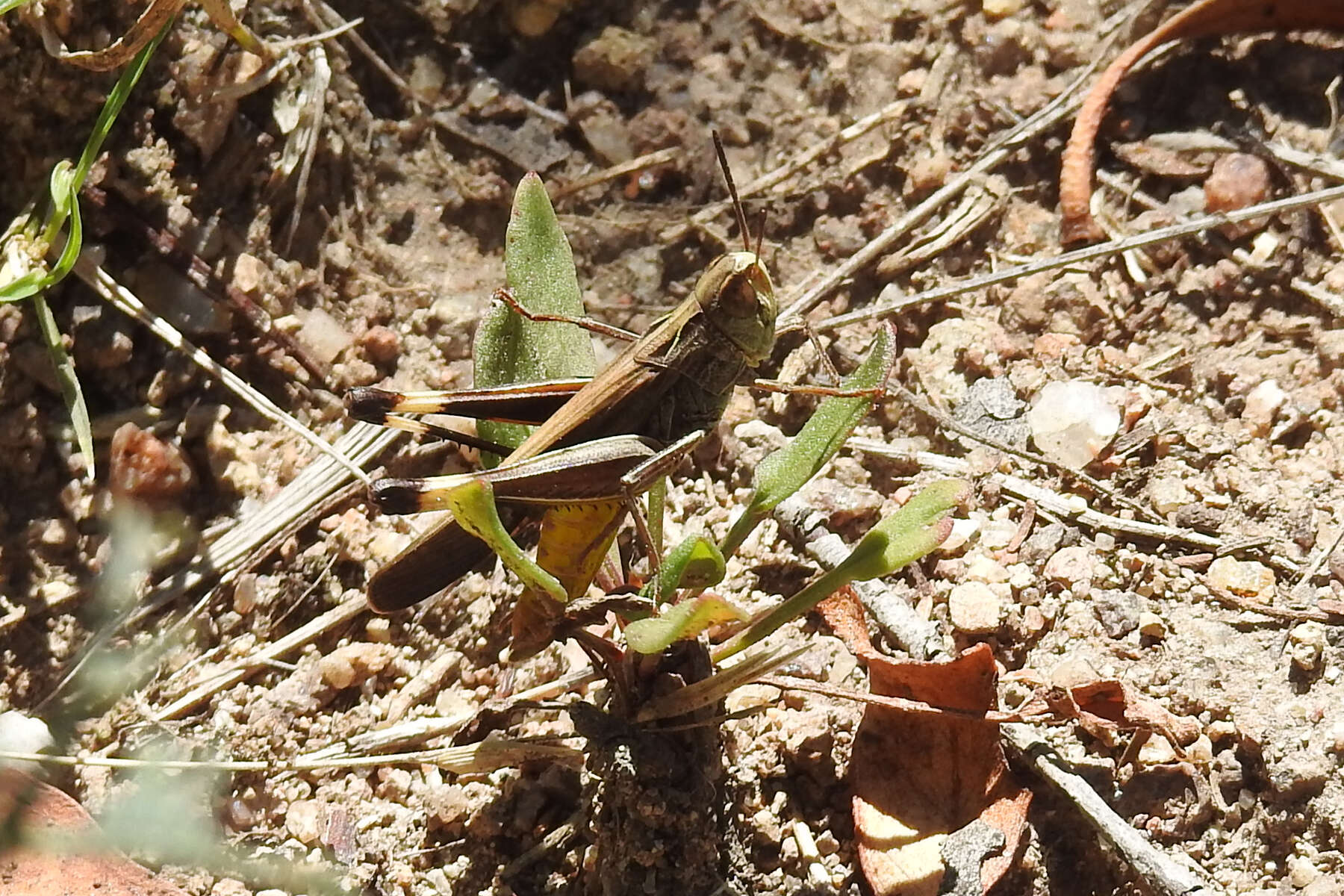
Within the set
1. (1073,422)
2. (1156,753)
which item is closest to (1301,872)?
(1156,753)

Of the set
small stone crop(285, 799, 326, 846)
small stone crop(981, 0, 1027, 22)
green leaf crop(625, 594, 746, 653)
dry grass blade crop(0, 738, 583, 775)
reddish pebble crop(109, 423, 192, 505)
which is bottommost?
small stone crop(285, 799, 326, 846)

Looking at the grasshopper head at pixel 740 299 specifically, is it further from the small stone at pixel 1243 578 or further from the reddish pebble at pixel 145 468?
the reddish pebble at pixel 145 468

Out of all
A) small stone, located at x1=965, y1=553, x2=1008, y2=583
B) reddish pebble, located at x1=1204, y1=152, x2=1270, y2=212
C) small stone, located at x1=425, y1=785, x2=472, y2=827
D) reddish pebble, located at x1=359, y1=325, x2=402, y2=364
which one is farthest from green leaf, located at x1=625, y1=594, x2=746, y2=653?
reddish pebble, located at x1=1204, y1=152, x2=1270, y2=212

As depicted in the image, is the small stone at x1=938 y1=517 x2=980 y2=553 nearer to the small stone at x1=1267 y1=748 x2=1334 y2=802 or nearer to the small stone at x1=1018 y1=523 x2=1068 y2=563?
the small stone at x1=1018 y1=523 x2=1068 y2=563

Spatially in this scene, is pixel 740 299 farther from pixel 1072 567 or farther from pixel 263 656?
pixel 263 656

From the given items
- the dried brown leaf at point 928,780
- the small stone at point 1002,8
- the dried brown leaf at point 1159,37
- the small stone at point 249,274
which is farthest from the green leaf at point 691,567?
the small stone at point 1002,8

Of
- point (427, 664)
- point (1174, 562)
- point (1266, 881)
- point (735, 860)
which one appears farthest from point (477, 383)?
point (1266, 881)
